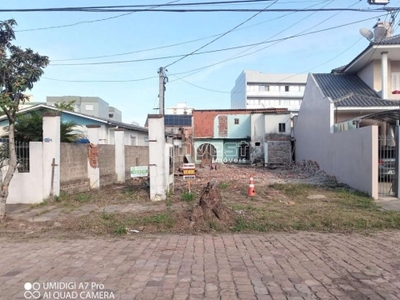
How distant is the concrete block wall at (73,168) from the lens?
481 inches

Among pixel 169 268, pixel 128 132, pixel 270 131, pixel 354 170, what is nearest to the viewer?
pixel 169 268

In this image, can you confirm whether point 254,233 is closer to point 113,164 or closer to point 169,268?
point 169,268

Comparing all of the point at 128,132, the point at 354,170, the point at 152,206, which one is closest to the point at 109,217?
the point at 152,206

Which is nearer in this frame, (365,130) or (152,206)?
(152,206)

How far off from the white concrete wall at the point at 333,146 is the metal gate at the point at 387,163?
585mm

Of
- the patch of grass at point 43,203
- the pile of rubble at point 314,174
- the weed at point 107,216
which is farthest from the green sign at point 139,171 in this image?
the pile of rubble at point 314,174

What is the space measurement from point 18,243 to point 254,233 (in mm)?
4900

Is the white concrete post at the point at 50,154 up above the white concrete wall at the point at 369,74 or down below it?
below

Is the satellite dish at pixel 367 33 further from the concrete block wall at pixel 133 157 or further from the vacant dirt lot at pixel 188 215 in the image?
the concrete block wall at pixel 133 157

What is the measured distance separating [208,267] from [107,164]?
39.5 feet

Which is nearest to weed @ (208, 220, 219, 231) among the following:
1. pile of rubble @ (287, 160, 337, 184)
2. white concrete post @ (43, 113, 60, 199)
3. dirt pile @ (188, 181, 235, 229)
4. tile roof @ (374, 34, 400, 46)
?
dirt pile @ (188, 181, 235, 229)

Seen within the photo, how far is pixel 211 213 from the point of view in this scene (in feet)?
26.0

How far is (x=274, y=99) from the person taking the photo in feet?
249

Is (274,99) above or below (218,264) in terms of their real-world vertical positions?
above
